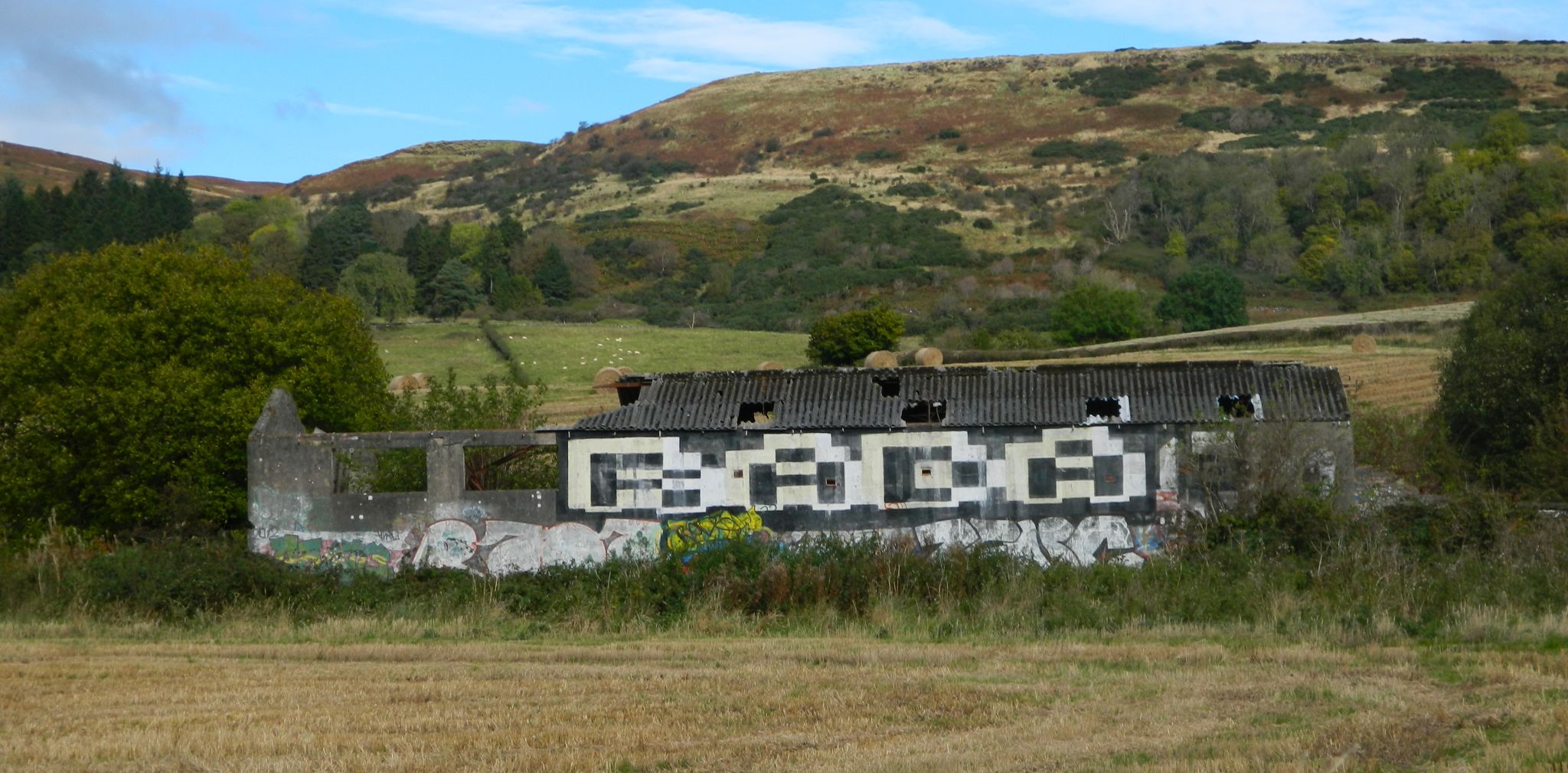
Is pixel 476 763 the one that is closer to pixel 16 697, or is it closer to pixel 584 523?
pixel 16 697

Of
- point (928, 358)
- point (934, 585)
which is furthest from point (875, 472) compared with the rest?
point (928, 358)

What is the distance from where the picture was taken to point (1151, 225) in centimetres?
11819

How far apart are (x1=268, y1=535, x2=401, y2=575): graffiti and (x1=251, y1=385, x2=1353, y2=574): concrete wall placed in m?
0.03

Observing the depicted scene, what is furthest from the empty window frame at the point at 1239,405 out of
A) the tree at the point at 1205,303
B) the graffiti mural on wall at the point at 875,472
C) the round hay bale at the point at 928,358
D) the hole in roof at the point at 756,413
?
the tree at the point at 1205,303

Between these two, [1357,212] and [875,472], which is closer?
[875,472]

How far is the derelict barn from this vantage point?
25312mm

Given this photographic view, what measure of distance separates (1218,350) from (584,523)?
133 ft

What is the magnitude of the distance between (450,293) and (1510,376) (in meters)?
78.6

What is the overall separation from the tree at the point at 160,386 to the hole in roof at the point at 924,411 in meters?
11.6

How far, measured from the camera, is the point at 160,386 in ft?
97.4

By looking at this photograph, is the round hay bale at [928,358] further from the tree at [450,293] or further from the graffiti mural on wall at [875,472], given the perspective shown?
the tree at [450,293]

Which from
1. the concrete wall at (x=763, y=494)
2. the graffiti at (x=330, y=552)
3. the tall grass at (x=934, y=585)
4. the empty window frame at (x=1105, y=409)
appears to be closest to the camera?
the tall grass at (x=934, y=585)

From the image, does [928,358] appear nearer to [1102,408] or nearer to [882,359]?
[882,359]

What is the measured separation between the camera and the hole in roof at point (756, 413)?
26656 millimetres
